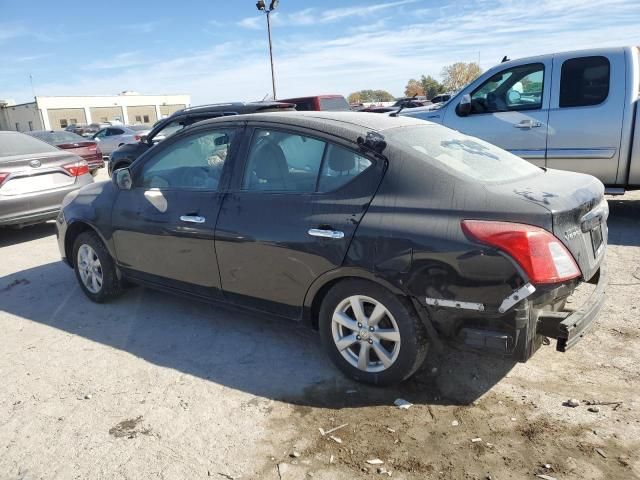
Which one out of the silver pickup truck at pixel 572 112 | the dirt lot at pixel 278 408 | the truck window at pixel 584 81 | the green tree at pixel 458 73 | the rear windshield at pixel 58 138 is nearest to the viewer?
the dirt lot at pixel 278 408

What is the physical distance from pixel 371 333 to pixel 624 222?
5.25 meters

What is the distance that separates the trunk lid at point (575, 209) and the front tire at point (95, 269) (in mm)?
3442

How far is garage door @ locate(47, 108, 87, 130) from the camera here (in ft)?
231

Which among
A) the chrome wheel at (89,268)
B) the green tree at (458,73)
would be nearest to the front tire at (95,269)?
the chrome wheel at (89,268)

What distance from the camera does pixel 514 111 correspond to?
7.05 meters

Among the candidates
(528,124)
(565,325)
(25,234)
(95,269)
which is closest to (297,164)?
(565,325)

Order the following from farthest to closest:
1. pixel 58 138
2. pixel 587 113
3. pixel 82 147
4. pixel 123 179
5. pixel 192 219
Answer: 1. pixel 58 138
2. pixel 82 147
3. pixel 587 113
4. pixel 123 179
5. pixel 192 219

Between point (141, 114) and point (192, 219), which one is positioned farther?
point (141, 114)

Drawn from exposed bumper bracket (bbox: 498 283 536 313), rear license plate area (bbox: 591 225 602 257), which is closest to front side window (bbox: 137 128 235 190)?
exposed bumper bracket (bbox: 498 283 536 313)

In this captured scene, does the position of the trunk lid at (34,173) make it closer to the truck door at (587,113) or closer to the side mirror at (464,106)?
the side mirror at (464,106)

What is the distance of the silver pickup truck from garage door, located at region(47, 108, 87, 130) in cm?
7367

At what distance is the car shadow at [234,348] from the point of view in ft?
10.7

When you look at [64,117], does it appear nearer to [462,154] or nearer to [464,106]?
[464,106]

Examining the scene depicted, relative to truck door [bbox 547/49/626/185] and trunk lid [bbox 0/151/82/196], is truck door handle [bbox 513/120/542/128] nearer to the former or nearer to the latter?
truck door [bbox 547/49/626/185]
